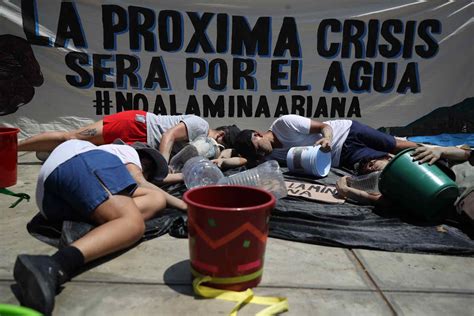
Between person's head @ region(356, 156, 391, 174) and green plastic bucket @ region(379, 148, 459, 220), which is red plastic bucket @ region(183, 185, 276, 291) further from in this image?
person's head @ region(356, 156, 391, 174)

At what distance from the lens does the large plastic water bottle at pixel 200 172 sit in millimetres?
4098

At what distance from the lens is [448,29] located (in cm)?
688

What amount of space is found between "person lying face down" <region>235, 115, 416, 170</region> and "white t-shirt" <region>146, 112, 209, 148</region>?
0.43m

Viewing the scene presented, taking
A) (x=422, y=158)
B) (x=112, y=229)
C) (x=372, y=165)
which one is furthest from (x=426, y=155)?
(x=112, y=229)

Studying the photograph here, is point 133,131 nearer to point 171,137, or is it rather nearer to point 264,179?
point 171,137

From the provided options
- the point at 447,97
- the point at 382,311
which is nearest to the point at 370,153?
the point at 382,311

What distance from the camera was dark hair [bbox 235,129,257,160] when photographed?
4.68m

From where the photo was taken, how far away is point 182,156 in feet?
14.9

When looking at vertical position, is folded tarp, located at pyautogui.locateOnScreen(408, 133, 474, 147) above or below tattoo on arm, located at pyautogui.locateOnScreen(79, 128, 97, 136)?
below

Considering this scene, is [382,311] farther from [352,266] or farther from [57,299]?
[57,299]

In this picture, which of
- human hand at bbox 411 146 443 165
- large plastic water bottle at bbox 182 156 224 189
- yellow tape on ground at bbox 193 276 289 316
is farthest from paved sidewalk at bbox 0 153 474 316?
large plastic water bottle at bbox 182 156 224 189

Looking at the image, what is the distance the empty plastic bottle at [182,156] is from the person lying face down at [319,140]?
511 mm

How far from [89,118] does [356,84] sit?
13.0 ft

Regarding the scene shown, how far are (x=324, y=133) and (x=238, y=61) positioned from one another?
7.49ft
